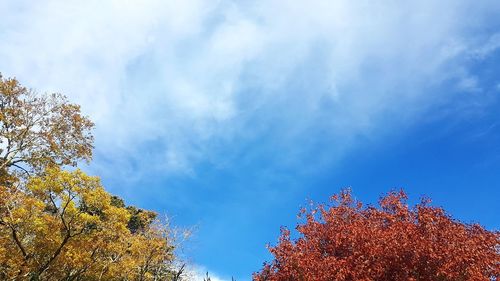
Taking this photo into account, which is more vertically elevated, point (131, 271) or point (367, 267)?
point (131, 271)

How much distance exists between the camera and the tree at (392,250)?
14.7 m

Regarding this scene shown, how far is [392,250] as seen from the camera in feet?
51.3

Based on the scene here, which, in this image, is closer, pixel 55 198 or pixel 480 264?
pixel 480 264

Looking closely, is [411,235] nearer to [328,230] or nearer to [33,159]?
[328,230]

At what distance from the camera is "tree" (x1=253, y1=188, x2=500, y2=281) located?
14672mm

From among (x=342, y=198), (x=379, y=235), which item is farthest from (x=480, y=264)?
(x=342, y=198)

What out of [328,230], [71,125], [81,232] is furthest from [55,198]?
[328,230]

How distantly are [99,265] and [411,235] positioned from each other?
16.9 metres

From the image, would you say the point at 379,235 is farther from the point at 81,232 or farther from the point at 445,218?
the point at 81,232

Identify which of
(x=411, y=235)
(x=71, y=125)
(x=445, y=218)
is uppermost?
(x=71, y=125)

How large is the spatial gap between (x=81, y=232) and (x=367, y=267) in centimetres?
1448

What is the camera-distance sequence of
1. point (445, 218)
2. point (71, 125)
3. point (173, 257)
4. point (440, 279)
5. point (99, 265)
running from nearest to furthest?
point (440, 279)
point (445, 218)
point (99, 265)
point (71, 125)
point (173, 257)

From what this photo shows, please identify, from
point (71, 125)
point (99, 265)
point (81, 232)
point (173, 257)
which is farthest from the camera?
point (173, 257)

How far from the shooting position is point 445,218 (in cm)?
1748
